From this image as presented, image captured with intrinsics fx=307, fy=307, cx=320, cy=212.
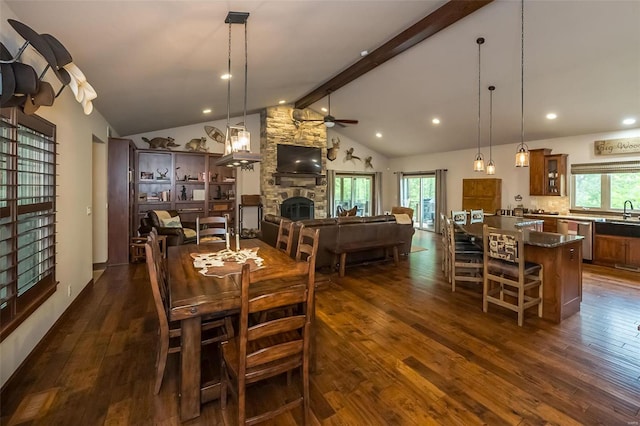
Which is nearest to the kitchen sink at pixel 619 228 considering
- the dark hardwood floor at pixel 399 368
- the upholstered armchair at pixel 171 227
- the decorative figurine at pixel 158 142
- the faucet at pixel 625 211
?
the faucet at pixel 625 211

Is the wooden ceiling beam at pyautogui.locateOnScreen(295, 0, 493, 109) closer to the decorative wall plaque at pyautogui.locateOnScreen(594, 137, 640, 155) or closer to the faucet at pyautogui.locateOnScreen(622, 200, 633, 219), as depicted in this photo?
the decorative wall plaque at pyautogui.locateOnScreen(594, 137, 640, 155)

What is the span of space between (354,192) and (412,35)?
715 centimetres

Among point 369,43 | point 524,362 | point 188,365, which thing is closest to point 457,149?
point 369,43

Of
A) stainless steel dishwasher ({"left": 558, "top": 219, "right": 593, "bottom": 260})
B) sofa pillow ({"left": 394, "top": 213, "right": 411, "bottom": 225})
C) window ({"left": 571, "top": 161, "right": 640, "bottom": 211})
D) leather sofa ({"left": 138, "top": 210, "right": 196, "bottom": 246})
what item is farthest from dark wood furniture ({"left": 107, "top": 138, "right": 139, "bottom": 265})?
window ({"left": 571, "top": 161, "right": 640, "bottom": 211})

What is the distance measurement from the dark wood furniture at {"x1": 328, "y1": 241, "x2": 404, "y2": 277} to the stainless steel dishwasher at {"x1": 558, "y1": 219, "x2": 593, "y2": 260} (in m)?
3.34

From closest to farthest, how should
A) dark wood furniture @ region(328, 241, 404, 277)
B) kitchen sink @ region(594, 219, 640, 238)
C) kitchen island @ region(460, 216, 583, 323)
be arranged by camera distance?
1. kitchen island @ region(460, 216, 583, 323)
2. dark wood furniture @ region(328, 241, 404, 277)
3. kitchen sink @ region(594, 219, 640, 238)

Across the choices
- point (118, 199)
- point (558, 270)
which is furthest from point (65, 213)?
point (558, 270)

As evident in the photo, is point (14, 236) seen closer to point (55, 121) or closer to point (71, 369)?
point (71, 369)

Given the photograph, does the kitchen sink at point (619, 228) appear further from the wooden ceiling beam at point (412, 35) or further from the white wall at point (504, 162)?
the wooden ceiling beam at point (412, 35)

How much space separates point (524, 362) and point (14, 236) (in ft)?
13.3

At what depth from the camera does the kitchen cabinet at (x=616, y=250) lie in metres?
5.26

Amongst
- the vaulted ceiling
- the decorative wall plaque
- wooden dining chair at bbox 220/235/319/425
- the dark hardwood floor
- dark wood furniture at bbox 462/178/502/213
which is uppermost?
the vaulted ceiling

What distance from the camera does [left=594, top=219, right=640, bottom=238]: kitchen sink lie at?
526 centimetres

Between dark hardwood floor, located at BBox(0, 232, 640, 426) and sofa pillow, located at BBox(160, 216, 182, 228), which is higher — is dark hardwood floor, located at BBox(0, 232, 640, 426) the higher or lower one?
the lower one
